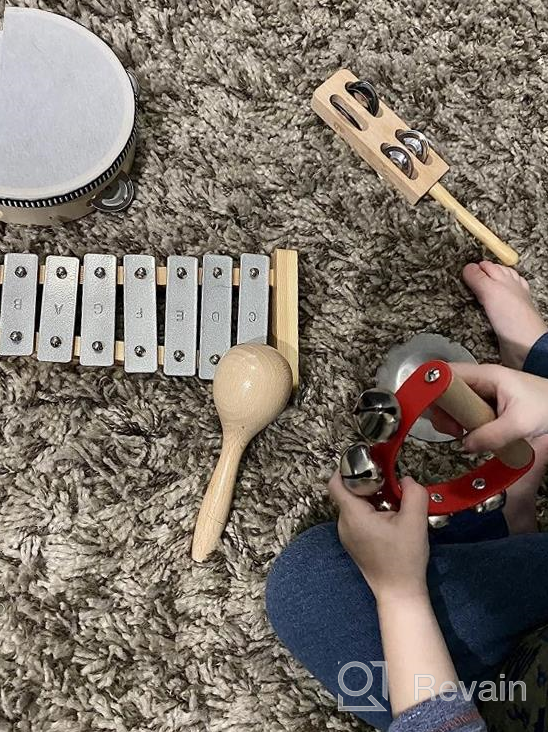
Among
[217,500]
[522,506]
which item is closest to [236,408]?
[217,500]

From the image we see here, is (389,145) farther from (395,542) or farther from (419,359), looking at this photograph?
(395,542)

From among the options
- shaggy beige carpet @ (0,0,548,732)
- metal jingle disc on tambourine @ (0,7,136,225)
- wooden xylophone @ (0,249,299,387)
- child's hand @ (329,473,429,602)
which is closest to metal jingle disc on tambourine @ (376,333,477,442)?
shaggy beige carpet @ (0,0,548,732)

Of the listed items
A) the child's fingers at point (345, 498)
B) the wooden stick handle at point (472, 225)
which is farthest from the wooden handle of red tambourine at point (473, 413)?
the wooden stick handle at point (472, 225)

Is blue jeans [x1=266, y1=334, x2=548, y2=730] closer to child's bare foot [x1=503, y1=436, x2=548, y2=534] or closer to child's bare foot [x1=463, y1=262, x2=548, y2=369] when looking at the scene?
child's bare foot [x1=503, y1=436, x2=548, y2=534]

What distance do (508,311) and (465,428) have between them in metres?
0.30

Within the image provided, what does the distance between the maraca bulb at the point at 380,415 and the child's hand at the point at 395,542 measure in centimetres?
10

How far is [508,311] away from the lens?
96 centimetres

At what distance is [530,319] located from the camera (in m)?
0.97

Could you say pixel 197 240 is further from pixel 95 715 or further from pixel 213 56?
pixel 95 715

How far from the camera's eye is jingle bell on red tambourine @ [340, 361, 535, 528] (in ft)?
2.02

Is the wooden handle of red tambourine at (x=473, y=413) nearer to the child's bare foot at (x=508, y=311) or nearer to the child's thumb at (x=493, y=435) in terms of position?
the child's thumb at (x=493, y=435)

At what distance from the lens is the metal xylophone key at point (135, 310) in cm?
85

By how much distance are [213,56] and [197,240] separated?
252 mm

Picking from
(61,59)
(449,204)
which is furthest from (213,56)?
(449,204)
